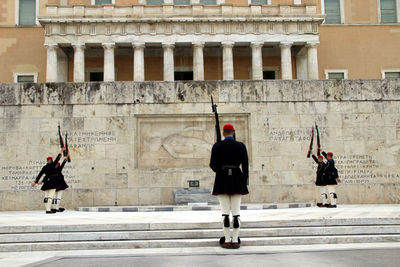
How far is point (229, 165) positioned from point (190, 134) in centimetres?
800

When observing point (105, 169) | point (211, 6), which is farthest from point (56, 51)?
point (105, 169)

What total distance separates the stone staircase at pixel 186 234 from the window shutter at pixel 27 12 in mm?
38195

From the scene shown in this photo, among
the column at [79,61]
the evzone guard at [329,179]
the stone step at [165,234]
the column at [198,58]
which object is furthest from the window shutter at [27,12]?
the stone step at [165,234]

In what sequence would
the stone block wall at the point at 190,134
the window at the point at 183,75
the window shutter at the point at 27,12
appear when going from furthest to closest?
the window shutter at the point at 27,12 < the window at the point at 183,75 < the stone block wall at the point at 190,134

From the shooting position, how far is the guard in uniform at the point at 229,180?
7348mm

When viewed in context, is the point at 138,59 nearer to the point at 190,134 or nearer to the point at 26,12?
the point at 26,12

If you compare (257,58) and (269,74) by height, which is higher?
(257,58)

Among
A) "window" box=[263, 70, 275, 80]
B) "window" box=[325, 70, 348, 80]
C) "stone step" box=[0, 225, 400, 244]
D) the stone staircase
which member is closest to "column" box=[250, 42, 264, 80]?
"window" box=[263, 70, 275, 80]

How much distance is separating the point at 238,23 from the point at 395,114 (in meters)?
24.4

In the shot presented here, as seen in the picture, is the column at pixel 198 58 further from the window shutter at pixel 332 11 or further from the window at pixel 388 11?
the window at pixel 388 11

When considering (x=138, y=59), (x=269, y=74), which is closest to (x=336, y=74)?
(x=269, y=74)

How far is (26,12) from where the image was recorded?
1662 inches

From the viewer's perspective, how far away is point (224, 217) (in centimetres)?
738

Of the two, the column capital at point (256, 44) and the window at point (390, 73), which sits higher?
the column capital at point (256, 44)
